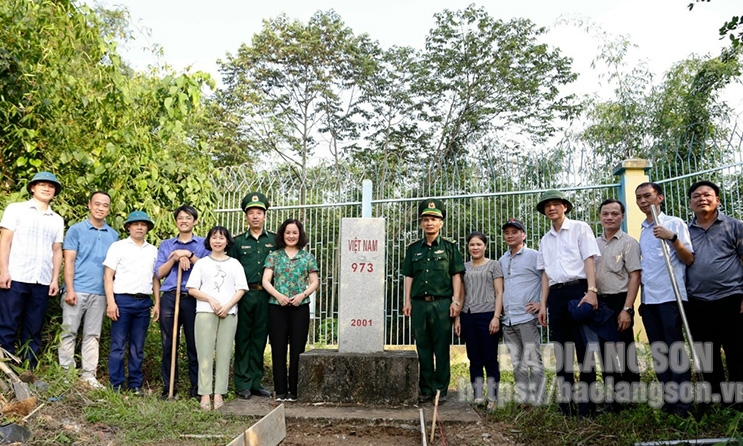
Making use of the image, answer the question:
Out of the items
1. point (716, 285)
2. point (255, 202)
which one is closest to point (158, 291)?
point (255, 202)

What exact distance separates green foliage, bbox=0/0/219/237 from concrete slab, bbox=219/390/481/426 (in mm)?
2074

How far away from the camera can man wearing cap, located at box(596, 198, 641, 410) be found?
407cm

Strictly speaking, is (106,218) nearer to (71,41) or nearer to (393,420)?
(71,41)

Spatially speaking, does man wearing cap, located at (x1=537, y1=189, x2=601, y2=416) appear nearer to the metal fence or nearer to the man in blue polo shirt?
the man in blue polo shirt

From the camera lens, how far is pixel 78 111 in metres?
5.47

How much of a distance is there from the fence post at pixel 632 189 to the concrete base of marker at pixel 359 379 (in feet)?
9.88

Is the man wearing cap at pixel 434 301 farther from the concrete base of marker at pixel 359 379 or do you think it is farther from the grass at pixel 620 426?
the grass at pixel 620 426

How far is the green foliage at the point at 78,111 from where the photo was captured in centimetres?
515

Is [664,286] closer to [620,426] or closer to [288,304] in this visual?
[620,426]

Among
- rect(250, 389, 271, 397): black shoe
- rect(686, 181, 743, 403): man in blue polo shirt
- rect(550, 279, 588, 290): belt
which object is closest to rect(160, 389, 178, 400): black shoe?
rect(250, 389, 271, 397): black shoe

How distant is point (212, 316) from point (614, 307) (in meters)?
3.11

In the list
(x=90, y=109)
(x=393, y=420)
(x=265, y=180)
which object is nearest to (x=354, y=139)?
(x=265, y=180)

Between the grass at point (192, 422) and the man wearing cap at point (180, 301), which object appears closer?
the grass at point (192, 422)

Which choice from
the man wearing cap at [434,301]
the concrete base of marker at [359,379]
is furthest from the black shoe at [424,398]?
the concrete base of marker at [359,379]
